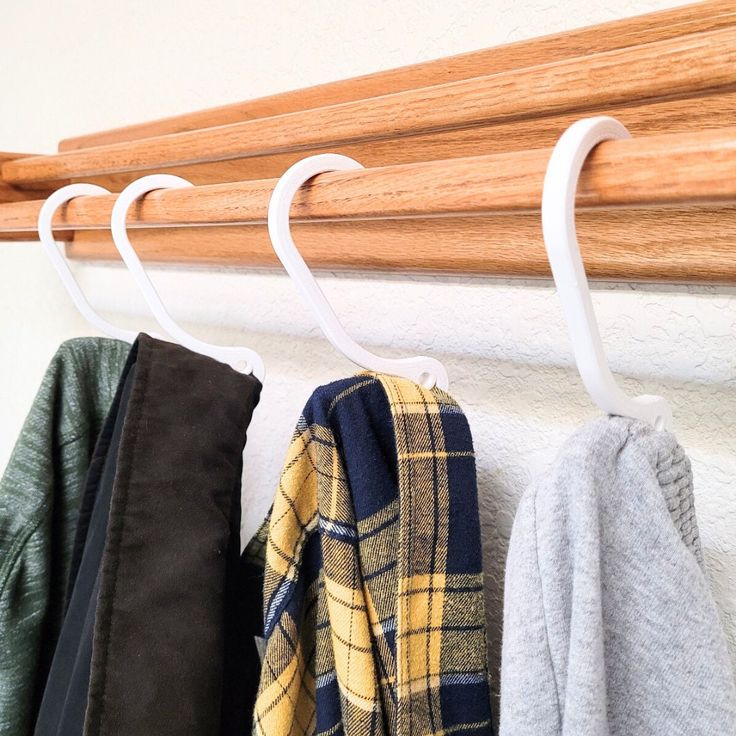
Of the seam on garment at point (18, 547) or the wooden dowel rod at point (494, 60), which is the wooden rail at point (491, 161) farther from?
the seam on garment at point (18, 547)

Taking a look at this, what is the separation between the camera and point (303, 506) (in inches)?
13.9

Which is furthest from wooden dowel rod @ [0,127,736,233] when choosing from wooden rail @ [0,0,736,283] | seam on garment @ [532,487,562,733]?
seam on garment @ [532,487,562,733]

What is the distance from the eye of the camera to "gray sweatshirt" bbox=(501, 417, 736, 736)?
0.24 meters

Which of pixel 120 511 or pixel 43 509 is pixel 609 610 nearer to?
pixel 120 511

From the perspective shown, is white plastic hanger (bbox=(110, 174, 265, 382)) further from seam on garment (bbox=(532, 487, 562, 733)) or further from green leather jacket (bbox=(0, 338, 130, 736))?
seam on garment (bbox=(532, 487, 562, 733))

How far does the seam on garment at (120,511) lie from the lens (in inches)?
13.1

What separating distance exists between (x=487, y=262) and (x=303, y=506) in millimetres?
155

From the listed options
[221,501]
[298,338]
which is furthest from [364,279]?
[221,501]

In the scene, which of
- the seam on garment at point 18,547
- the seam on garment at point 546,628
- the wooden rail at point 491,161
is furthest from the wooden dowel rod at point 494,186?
the seam on garment at point 18,547

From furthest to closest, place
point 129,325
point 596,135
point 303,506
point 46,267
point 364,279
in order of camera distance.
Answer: point 46,267 → point 129,325 → point 364,279 → point 303,506 → point 596,135

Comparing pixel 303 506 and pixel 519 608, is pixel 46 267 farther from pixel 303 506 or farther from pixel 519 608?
pixel 519 608

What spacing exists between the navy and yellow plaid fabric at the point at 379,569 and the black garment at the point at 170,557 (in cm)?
4

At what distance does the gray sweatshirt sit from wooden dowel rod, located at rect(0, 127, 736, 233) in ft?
0.27

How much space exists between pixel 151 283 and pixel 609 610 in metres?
0.31
